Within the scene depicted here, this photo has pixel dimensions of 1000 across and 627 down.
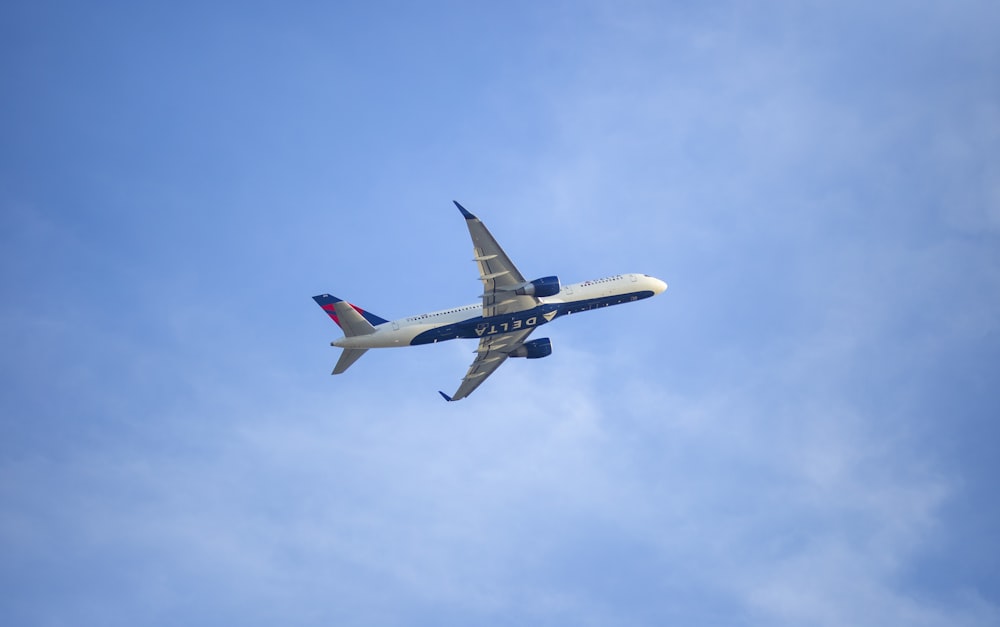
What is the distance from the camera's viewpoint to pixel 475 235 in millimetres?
75438

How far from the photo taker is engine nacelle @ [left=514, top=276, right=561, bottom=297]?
8069 centimetres

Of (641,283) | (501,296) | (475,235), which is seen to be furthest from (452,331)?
(641,283)

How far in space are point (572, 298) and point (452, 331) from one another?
11217 millimetres

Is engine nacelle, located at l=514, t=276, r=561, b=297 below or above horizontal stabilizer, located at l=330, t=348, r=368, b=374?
above

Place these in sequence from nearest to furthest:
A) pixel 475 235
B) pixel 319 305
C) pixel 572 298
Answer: pixel 475 235
pixel 319 305
pixel 572 298

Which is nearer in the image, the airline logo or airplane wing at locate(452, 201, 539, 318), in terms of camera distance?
airplane wing at locate(452, 201, 539, 318)

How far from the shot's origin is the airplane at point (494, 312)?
78875 millimetres

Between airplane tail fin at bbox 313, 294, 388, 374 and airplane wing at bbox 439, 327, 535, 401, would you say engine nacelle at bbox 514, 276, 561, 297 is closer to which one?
airplane wing at bbox 439, 327, 535, 401

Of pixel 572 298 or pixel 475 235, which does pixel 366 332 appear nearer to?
pixel 475 235

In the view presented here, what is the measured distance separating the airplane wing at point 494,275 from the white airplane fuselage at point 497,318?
1110 mm

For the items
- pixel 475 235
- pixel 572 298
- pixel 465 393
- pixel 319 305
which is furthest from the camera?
pixel 465 393

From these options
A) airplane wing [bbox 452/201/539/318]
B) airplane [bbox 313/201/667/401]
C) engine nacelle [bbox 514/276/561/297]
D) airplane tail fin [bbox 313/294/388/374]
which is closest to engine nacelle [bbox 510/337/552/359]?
airplane [bbox 313/201/667/401]

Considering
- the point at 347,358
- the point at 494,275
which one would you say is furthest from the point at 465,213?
the point at 347,358

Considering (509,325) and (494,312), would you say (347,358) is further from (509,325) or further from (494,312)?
(509,325)
